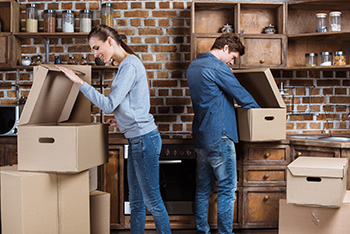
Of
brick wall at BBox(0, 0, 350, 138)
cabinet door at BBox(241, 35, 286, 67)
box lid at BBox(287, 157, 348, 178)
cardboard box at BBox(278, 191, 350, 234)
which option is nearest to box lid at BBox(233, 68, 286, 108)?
cabinet door at BBox(241, 35, 286, 67)

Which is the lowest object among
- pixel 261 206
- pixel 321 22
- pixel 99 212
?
pixel 261 206

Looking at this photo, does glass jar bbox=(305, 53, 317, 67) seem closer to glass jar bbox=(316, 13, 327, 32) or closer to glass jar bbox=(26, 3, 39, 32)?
glass jar bbox=(316, 13, 327, 32)

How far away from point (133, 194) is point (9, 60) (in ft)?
6.14

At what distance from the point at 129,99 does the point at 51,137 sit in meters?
0.45

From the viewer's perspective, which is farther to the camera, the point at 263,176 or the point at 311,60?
the point at 311,60

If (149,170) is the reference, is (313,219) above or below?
below

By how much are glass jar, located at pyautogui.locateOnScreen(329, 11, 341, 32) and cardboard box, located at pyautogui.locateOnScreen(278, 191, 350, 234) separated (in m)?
1.74

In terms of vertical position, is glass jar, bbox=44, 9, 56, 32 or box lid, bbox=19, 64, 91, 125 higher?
glass jar, bbox=44, 9, 56, 32

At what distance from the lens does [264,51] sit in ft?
11.2

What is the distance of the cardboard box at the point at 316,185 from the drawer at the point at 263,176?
1.02m

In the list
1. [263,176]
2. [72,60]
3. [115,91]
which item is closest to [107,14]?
[72,60]

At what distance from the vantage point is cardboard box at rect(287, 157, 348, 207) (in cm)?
201

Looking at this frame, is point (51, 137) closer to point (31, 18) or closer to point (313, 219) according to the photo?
point (313, 219)

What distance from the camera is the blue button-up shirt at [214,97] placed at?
262cm
